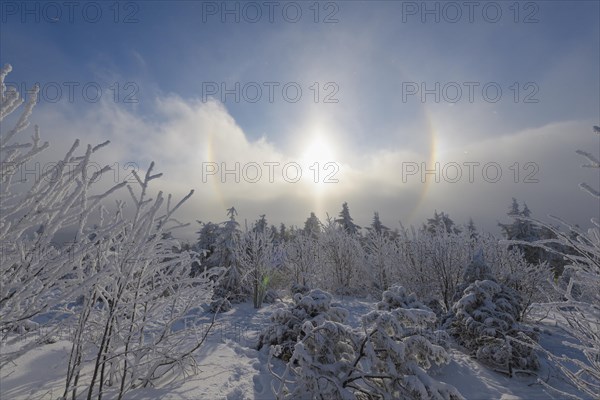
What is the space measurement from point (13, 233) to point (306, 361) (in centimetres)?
338

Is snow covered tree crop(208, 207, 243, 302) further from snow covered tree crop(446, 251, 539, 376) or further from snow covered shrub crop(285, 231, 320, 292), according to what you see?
snow covered tree crop(446, 251, 539, 376)

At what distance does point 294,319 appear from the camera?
24.9 feet

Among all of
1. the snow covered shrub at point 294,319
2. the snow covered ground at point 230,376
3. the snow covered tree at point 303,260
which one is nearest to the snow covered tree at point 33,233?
the snow covered ground at point 230,376

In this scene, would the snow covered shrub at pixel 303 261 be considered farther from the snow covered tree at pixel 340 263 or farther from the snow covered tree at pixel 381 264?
the snow covered tree at pixel 381 264

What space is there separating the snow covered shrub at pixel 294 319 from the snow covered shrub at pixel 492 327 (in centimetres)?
395

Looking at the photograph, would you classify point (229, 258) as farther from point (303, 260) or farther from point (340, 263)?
point (340, 263)

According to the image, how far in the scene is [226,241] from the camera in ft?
64.9

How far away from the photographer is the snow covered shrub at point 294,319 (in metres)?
7.21

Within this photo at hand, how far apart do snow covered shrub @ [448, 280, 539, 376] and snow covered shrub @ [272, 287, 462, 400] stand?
4.55 m

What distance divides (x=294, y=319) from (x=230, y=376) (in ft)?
7.87

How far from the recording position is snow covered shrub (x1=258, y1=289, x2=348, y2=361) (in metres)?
7.21

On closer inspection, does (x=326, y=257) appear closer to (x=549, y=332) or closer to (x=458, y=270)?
(x=458, y=270)

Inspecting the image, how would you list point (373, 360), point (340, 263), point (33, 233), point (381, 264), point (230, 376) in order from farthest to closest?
point (340, 263)
point (381, 264)
point (230, 376)
point (373, 360)
point (33, 233)

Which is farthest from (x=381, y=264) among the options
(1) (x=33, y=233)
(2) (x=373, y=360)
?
(1) (x=33, y=233)
